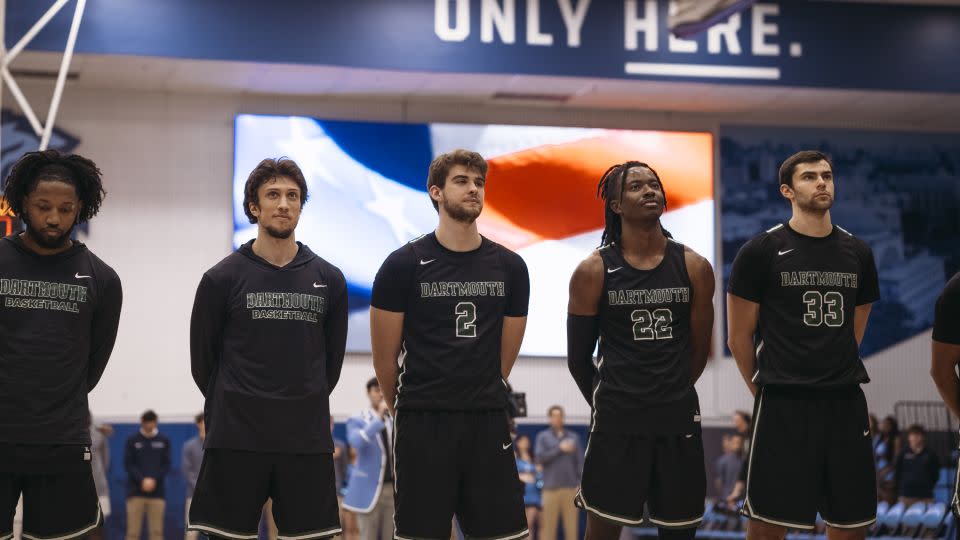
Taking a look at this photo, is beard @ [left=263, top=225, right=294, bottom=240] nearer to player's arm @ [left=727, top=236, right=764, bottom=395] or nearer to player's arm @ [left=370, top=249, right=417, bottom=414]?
player's arm @ [left=370, top=249, right=417, bottom=414]

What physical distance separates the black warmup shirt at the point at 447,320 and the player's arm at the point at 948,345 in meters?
2.29

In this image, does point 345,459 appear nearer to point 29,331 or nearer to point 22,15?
point 22,15

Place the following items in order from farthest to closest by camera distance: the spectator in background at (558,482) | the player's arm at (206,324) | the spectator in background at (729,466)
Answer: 1. the spectator in background at (729,466)
2. the spectator in background at (558,482)
3. the player's arm at (206,324)

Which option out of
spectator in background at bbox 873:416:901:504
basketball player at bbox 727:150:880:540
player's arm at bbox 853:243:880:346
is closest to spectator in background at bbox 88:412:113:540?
spectator in background at bbox 873:416:901:504

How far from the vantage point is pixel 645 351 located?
19.7ft

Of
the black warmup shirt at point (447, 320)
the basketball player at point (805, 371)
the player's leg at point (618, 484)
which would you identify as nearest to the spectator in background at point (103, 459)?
the black warmup shirt at point (447, 320)

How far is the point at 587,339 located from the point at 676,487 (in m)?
0.87

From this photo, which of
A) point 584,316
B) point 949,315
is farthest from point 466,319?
point 949,315

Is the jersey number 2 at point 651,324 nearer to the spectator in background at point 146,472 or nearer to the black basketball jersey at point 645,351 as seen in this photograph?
the black basketball jersey at point 645,351

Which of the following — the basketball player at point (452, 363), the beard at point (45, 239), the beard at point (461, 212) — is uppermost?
the beard at point (461, 212)

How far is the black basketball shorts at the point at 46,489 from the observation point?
204 inches

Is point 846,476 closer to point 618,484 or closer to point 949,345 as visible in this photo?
point 949,345

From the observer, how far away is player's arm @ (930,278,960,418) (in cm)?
627

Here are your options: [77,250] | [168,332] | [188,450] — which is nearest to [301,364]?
[77,250]
